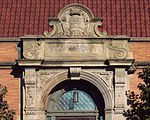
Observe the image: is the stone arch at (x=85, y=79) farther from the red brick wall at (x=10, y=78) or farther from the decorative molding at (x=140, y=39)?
the decorative molding at (x=140, y=39)

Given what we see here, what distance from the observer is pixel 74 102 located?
22.0m

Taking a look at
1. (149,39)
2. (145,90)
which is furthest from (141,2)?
(145,90)

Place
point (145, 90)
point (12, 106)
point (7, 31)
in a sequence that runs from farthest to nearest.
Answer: point (7, 31)
point (12, 106)
point (145, 90)

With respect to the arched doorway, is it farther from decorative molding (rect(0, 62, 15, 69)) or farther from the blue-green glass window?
decorative molding (rect(0, 62, 15, 69))

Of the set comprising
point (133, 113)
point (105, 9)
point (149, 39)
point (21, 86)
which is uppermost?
point (105, 9)

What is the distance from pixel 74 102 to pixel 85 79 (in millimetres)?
1452

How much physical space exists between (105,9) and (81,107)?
5.05 m

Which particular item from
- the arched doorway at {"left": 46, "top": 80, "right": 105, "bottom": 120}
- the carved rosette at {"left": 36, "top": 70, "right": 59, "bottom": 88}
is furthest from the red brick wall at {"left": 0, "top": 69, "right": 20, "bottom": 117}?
the arched doorway at {"left": 46, "top": 80, "right": 105, "bottom": 120}

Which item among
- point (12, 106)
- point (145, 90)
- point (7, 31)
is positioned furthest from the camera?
point (7, 31)

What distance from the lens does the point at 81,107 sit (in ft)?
72.4

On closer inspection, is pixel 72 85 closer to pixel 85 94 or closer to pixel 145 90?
pixel 85 94

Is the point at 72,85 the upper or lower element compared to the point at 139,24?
lower

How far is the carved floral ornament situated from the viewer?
69.6ft

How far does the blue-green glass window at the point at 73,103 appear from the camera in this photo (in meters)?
22.0
